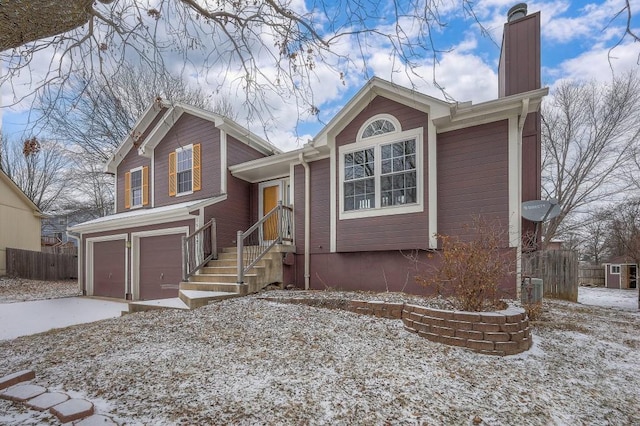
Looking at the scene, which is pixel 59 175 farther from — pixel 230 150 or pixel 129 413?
pixel 129 413

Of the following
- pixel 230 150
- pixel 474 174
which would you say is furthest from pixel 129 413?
pixel 230 150

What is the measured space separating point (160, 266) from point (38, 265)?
1102 cm

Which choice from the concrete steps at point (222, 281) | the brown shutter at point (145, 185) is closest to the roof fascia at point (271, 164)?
the concrete steps at point (222, 281)

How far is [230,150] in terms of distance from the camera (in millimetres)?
9703

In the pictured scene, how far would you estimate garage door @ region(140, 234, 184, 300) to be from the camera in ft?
29.7

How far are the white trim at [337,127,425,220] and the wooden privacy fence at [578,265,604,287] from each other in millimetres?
16028

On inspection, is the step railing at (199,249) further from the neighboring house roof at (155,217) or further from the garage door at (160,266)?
the garage door at (160,266)

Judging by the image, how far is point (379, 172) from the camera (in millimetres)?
7328

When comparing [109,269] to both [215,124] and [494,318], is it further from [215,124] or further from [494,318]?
[494,318]

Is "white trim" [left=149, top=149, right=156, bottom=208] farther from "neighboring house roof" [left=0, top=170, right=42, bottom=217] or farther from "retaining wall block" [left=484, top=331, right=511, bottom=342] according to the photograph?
"retaining wall block" [left=484, top=331, right=511, bottom=342]

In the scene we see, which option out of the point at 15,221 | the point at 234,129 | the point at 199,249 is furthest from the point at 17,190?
the point at 199,249

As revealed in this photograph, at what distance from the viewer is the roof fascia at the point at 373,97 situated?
6.55 metres

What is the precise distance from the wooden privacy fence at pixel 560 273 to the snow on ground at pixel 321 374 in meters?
3.44

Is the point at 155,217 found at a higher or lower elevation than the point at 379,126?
lower
